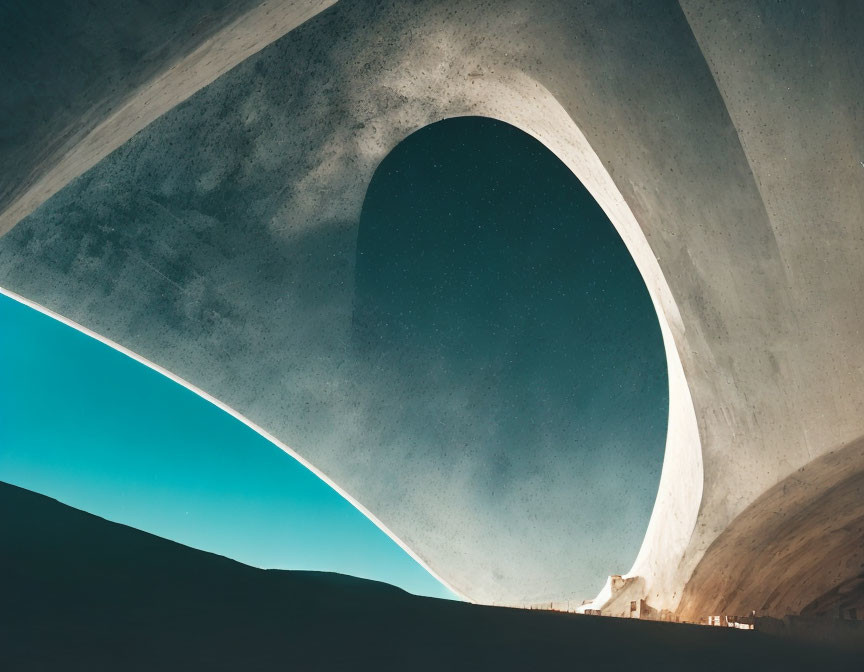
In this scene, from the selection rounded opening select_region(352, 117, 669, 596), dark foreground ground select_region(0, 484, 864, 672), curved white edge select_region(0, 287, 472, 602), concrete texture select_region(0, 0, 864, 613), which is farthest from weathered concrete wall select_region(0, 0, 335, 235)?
rounded opening select_region(352, 117, 669, 596)

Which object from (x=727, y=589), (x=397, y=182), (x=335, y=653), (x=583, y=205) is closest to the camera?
(x=335, y=653)

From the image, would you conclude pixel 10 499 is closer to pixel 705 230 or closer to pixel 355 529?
pixel 705 230

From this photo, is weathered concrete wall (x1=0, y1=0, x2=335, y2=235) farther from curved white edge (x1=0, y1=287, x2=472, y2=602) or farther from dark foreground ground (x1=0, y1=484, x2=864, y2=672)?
curved white edge (x1=0, y1=287, x2=472, y2=602)

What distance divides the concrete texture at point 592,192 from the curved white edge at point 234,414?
10 centimetres

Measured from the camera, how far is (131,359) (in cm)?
1045

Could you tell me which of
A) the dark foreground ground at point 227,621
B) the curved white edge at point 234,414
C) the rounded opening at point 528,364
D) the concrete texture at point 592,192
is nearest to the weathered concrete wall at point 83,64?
the concrete texture at point 592,192

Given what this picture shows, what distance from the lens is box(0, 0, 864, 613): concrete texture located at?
5.44 meters

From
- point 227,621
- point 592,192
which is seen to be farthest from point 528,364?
point 227,621

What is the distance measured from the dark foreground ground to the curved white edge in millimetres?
7484

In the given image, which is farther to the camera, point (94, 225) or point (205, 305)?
point (205, 305)

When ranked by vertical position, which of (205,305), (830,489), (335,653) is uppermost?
(205,305)

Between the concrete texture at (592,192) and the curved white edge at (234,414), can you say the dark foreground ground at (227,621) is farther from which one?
the curved white edge at (234,414)

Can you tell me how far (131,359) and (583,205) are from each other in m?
6.72

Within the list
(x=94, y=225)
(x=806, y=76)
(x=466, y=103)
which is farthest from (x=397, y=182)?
(x=806, y=76)
